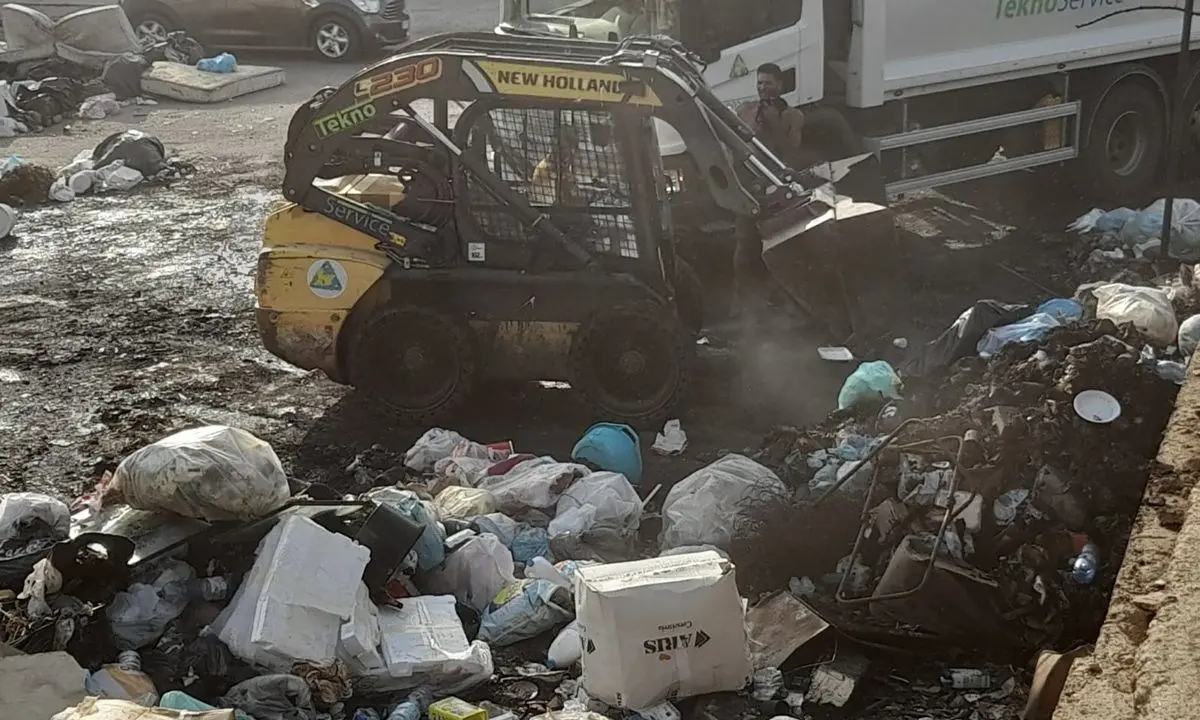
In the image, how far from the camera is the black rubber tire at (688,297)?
25.7ft

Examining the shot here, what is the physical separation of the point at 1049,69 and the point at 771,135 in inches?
117

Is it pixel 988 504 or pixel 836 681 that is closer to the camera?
pixel 836 681

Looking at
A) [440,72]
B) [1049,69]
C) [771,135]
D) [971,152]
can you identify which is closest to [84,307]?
[440,72]

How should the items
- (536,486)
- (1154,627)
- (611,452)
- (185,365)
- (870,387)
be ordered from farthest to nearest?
(185,365), (870,387), (611,452), (536,486), (1154,627)

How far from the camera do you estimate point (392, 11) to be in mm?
18984

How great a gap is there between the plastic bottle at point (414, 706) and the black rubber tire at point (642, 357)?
2.57 meters

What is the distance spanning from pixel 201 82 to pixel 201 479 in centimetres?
1247

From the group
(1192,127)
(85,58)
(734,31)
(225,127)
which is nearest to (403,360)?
(734,31)

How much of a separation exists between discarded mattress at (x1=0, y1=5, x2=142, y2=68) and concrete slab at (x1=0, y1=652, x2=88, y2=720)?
46.0 ft

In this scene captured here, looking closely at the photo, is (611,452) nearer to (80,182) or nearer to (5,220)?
(5,220)

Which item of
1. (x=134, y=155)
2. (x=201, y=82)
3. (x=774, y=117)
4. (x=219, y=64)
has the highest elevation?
(x=774, y=117)

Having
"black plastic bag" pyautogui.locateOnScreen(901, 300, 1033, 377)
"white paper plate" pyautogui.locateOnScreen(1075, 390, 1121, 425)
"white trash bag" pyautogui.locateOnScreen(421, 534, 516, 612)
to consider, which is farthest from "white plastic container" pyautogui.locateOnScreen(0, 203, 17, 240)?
"white paper plate" pyautogui.locateOnScreen(1075, 390, 1121, 425)

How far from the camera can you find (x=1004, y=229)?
11.3 m

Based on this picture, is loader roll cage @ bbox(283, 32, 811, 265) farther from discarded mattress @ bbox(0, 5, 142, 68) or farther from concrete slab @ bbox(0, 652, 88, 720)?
discarded mattress @ bbox(0, 5, 142, 68)
